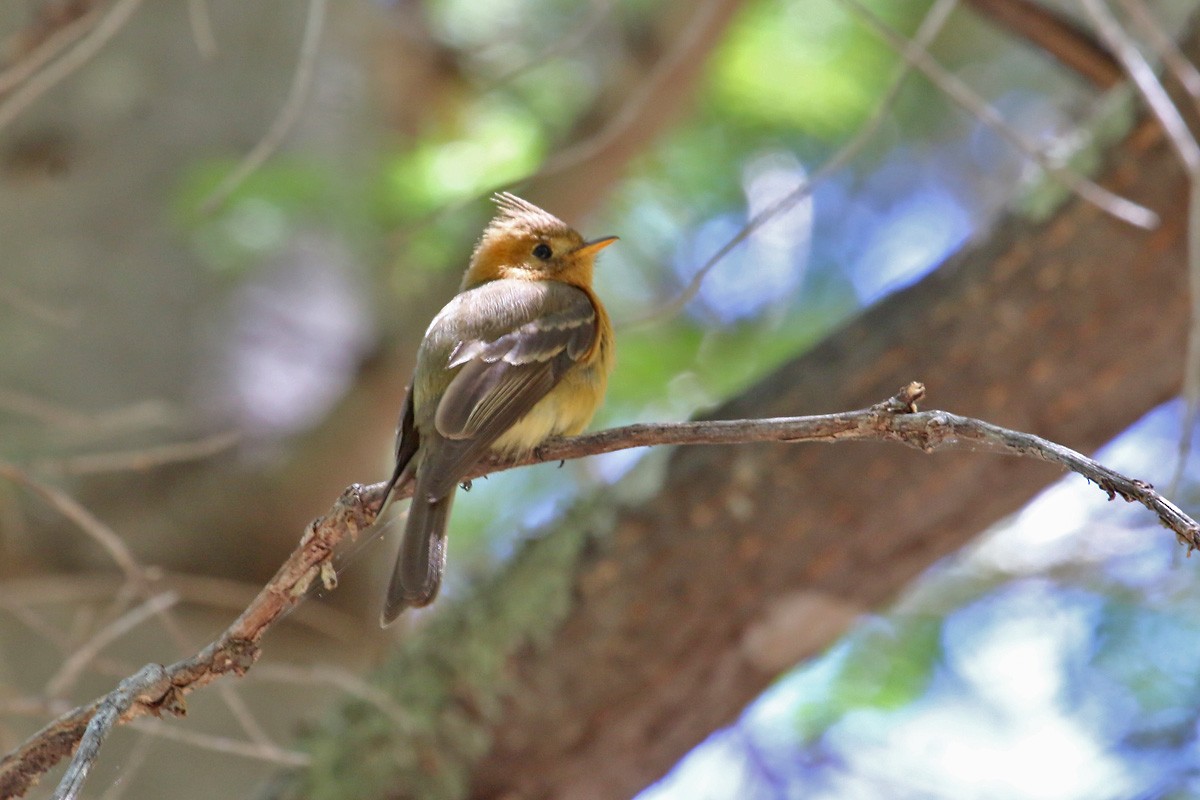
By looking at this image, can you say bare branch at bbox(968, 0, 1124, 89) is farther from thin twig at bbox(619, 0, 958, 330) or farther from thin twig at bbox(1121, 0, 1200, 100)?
thin twig at bbox(619, 0, 958, 330)

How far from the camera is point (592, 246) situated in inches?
154

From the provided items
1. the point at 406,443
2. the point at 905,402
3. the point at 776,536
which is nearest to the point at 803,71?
the point at 776,536

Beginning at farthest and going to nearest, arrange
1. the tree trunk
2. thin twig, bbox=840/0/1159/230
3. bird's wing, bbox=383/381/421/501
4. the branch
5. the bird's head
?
the bird's head < the tree trunk < thin twig, bbox=840/0/1159/230 < bird's wing, bbox=383/381/421/501 < the branch

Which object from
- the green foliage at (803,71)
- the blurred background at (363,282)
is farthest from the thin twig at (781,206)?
the green foliage at (803,71)

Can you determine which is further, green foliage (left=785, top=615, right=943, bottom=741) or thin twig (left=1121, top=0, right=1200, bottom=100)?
green foliage (left=785, top=615, right=943, bottom=741)

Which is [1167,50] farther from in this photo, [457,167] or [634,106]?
[457,167]

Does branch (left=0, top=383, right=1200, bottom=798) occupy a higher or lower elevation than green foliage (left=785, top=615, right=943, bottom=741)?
lower

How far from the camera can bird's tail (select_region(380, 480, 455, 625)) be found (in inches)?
107

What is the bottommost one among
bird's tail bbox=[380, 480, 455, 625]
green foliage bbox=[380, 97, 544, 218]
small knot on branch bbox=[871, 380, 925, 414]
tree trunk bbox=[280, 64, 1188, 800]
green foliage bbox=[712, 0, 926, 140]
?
small knot on branch bbox=[871, 380, 925, 414]

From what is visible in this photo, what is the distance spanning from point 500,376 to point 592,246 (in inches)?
37.3

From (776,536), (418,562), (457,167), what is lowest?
(418,562)

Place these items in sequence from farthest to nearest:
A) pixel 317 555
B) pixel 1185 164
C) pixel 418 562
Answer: pixel 1185 164
pixel 418 562
pixel 317 555

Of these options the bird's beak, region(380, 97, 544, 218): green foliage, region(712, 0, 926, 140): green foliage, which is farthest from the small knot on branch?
region(712, 0, 926, 140): green foliage

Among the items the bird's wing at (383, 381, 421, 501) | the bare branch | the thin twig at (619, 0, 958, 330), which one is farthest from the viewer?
the bare branch
